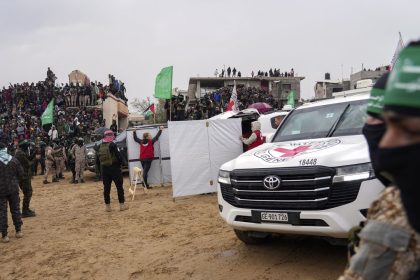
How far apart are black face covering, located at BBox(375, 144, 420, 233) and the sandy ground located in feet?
11.0

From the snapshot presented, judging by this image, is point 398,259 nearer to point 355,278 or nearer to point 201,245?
point 355,278

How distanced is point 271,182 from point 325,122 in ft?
5.27

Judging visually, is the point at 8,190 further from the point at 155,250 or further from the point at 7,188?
the point at 155,250

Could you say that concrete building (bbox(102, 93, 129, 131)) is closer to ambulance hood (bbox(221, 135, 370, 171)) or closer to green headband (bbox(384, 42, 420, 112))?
ambulance hood (bbox(221, 135, 370, 171))

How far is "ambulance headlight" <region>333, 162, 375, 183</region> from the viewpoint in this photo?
164 inches

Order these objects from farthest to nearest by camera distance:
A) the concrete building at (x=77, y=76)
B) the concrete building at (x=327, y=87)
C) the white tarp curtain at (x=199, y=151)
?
the concrete building at (x=327, y=87) → the concrete building at (x=77, y=76) → the white tarp curtain at (x=199, y=151)

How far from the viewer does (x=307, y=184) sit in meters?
4.43

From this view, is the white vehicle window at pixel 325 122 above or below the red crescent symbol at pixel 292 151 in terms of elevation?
above

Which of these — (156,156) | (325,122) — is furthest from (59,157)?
(325,122)

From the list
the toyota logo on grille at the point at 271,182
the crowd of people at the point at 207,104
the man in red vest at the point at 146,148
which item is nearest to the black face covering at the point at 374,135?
the toyota logo on grille at the point at 271,182

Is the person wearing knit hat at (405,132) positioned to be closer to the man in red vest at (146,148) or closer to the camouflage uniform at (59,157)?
the man in red vest at (146,148)

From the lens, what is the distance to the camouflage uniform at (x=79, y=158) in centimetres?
1541

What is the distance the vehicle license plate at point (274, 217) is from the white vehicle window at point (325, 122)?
1436 mm

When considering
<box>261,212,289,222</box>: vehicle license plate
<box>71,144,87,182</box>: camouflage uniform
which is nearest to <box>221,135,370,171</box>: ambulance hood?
<box>261,212,289,222</box>: vehicle license plate
